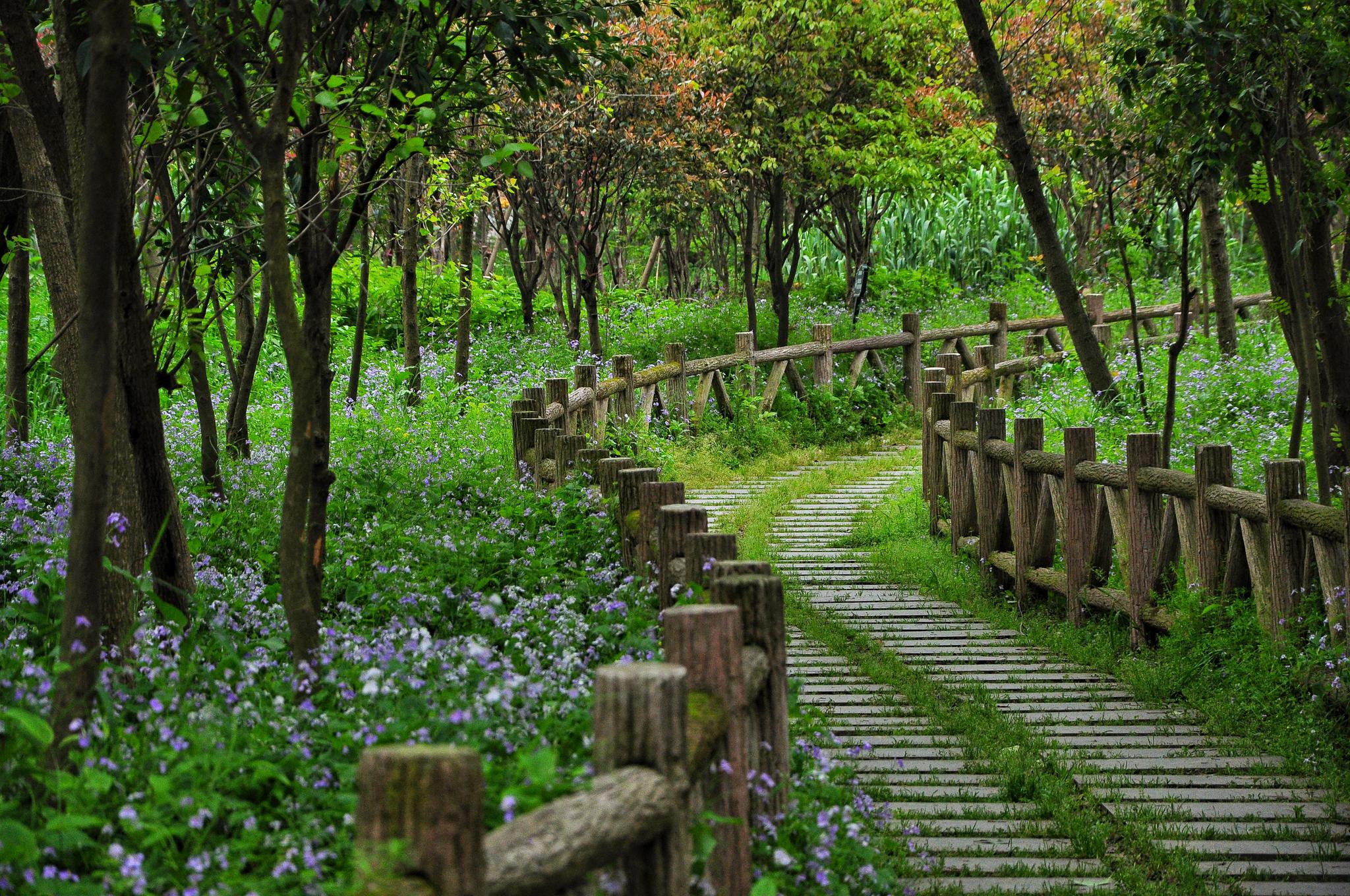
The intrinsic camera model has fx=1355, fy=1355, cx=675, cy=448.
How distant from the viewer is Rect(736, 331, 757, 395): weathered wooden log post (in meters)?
16.5

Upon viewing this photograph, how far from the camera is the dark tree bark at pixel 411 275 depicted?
1186cm

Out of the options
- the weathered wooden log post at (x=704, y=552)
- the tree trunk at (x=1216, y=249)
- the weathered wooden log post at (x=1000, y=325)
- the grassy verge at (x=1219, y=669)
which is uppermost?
the tree trunk at (x=1216, y=249)

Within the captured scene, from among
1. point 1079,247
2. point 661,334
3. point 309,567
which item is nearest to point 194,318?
point 309,567

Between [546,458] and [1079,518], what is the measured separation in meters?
3.30

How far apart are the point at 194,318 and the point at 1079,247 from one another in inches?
719

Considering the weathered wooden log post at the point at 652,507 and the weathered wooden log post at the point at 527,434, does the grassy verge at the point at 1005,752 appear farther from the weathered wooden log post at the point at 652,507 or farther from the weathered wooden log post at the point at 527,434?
the weathered wooden log post at the point at 527,434

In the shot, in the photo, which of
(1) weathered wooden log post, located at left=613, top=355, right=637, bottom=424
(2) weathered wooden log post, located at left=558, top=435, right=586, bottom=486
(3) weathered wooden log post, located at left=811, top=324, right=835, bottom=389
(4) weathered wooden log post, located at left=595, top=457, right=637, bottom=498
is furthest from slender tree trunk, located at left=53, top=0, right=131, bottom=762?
(3) weathered wooden log post, located at left=811, top=324, right=835, bottom=389

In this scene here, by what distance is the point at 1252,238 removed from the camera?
97.0 feet

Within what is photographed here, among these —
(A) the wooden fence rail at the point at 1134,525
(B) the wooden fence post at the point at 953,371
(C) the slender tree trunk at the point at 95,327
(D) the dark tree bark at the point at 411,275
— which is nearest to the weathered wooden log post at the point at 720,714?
(C) the slender tree trunk at the point at 95,327

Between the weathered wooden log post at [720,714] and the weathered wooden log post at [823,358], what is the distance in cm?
1427

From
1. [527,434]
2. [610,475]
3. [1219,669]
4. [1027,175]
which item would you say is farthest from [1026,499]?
[610,475]

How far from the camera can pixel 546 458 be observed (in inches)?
334

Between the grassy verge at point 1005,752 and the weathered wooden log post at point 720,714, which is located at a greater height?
the weathered wooden log post at point 720,714

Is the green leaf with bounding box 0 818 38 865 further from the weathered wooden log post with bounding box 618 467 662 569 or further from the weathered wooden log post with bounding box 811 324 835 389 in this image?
the weathered wooden log post with bounding box 811 324 835 389
